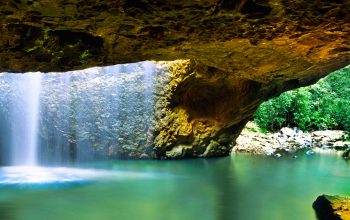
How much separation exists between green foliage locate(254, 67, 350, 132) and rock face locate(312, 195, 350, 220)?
1555cm

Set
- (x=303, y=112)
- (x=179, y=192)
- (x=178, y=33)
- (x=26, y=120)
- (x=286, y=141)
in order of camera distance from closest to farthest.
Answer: (x=178, y=33)
(x=179, y=192)
(x=26, y=120)
(x=286, y=141)
(x=303, y=112)

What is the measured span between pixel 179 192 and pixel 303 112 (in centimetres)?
1596

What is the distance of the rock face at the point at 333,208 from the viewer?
16.2ft

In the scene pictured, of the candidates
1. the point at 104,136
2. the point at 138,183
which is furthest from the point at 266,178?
the point at 104,136

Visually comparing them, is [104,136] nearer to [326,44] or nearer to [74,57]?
[74,57]

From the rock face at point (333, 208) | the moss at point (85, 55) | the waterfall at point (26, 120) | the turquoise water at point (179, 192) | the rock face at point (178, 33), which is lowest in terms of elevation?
the turquoise water at point (179, 192)

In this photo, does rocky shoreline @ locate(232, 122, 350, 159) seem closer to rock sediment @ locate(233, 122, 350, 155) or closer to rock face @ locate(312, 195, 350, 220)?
rock sediment @ locate(233, 122, 350, 155)

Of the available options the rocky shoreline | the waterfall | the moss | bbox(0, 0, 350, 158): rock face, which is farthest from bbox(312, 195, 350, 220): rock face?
the waterfall

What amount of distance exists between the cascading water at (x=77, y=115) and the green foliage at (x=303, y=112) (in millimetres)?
11035

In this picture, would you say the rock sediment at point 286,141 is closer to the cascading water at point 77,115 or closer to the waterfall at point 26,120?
the cascading water at point 77,115

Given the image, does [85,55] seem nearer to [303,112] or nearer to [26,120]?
[26,120]

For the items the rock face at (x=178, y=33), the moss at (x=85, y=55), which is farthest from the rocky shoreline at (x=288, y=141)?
the moss at (x=85, y=55)

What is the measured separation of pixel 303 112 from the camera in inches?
855

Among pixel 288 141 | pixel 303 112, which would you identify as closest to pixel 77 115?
pixel 288 141
